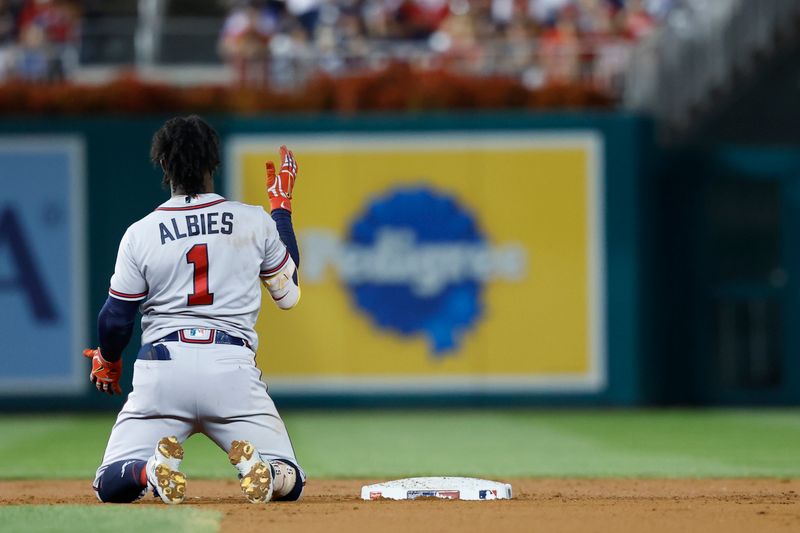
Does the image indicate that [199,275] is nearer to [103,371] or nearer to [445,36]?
[103,371]

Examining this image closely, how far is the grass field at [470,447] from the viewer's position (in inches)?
360

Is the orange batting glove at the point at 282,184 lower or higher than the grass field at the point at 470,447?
higher

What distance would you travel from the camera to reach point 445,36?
1652cm

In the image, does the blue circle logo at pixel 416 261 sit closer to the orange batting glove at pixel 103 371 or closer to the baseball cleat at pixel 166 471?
the orange batting glove at pixel 103 371

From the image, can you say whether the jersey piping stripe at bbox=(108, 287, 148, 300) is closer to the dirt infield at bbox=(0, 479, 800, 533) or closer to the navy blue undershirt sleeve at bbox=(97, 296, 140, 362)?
the navy blue undershirt sleeve at bbox=(97, 296, 140, 362)

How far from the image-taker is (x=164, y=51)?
16281mm

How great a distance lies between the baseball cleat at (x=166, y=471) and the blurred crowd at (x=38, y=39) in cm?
1052

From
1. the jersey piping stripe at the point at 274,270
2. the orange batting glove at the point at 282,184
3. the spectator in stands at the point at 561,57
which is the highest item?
the spectator in stands at the point at 561,57

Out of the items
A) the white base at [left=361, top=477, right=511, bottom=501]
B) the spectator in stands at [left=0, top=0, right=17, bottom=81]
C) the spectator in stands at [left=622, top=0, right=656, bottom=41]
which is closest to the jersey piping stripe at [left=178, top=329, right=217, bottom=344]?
the white base at [left=361, top=477, right=511, bottom=501]

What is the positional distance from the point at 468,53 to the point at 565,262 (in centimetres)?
254

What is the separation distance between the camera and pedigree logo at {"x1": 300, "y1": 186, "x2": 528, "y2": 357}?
15602 millimetres

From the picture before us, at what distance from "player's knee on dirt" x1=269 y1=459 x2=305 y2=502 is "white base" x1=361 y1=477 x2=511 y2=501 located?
0.49 metres

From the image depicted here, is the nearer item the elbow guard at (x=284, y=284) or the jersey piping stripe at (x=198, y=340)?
the jersey piping stripe at (x=198, y=340)

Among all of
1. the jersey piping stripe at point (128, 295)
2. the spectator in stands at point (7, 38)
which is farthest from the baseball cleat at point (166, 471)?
the spectator in stands at point (7, 38)
